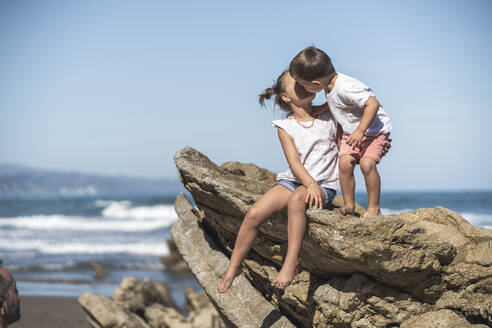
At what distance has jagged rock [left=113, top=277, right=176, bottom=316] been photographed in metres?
8.34

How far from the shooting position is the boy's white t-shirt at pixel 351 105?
13.9 feet

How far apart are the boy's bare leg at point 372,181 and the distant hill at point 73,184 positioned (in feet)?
366

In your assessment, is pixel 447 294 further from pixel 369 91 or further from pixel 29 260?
pixel 29 260

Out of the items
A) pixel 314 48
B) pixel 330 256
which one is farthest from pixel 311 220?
pixel 314 48

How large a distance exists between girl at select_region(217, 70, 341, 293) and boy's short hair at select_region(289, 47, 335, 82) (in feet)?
0.92

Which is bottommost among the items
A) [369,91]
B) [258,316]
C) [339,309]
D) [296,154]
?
[258,316]

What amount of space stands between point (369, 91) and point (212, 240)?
2498mm

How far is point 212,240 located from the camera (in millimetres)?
5539

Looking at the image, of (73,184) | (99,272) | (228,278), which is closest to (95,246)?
(99,272)

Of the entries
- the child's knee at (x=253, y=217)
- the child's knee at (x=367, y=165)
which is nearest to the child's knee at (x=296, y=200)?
the child's knee at (x=253, y=217)

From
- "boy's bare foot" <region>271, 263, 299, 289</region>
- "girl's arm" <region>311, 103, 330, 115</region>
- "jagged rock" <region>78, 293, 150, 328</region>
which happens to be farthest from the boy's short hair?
"jagged rock" <region>78, 293, 150, 328</region>

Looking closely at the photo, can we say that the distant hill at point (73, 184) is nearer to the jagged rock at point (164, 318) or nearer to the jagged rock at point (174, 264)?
the jagged rock at point (174, 264)

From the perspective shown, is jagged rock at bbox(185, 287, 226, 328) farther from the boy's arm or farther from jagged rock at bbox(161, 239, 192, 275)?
jagged rock at bbox(161, 239, 192, 275)

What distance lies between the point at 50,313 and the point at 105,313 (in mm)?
3396
